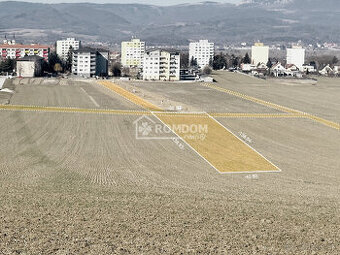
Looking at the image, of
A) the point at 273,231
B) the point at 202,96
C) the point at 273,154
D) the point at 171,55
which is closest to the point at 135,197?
the point at 273,231

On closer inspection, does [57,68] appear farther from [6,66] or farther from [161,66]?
[161,66]

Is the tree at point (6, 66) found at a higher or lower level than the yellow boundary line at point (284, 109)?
higher

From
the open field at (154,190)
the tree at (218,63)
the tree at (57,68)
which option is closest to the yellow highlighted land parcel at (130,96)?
the open field at (154,190)

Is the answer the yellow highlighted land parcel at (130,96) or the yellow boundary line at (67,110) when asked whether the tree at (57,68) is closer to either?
the yellow highlighted land parcel at (130,96)

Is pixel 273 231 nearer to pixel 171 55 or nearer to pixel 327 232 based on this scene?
pixel 327 232

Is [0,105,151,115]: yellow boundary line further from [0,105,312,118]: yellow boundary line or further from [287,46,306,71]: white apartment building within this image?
[287,46,306,71]: white apartment building

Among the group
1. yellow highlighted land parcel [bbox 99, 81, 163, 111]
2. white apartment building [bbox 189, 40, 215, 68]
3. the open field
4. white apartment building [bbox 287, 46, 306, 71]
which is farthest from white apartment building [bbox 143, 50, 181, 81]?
white apartment building [bbox 287, 46, 306, 71]
